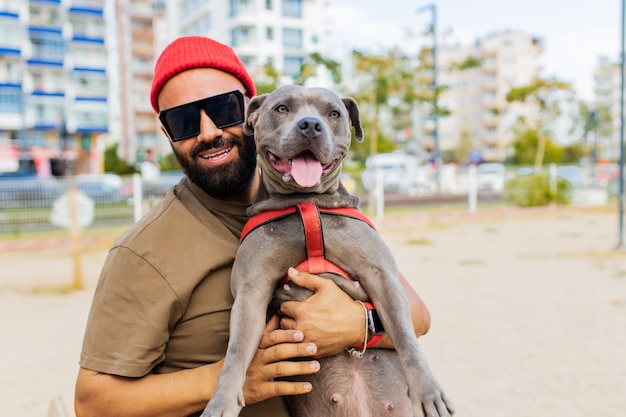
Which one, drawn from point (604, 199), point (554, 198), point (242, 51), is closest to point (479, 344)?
point (554, 198)

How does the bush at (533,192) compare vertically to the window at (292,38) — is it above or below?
below

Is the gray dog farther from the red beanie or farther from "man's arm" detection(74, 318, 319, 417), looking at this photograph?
the red beanie

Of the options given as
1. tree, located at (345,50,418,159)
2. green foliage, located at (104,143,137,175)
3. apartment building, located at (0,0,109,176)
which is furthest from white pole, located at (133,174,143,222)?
apartment building, located at (0,0,109,176)

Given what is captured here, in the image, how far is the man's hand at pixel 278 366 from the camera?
2111mm

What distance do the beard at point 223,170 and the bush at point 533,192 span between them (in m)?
18.2

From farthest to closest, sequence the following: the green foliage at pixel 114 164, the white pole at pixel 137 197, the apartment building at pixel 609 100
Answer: the apartment building at pixel 609 100 < the green foliage at pixel 114 164 < the white pole at pixel 137 197

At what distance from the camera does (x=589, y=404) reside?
4.54 metres

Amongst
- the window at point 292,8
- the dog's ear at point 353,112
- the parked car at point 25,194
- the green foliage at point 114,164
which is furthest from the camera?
the window at point 292,8

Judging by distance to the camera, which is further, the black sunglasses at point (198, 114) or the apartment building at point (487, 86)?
the apartment building at point (487, 86)

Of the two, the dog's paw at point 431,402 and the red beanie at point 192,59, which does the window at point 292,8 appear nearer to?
the red beanie at point 192,59

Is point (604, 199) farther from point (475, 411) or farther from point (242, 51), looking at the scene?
point (242, 51)

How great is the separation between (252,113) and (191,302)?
832 mm

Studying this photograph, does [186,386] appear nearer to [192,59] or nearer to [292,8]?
[192,59]

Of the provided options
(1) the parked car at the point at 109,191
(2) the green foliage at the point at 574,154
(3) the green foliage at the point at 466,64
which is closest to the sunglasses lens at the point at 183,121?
(1) the parked car at the point at 109,191
